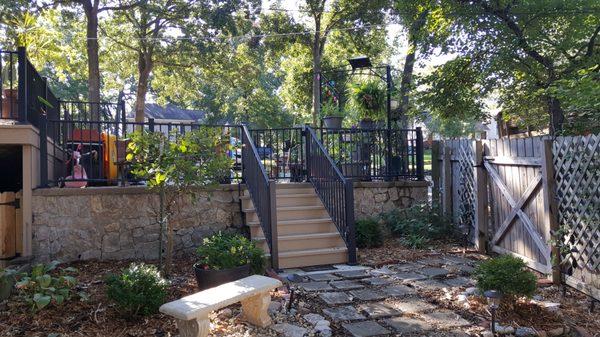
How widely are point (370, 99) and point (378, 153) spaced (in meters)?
1.23

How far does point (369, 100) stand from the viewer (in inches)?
332

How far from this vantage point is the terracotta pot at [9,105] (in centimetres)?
507

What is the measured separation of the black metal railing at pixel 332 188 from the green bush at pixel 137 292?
2.77 m

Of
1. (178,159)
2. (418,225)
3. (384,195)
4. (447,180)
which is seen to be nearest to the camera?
(178,159)

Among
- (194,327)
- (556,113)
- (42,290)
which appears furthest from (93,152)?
(556,113)

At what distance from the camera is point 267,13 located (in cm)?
1432

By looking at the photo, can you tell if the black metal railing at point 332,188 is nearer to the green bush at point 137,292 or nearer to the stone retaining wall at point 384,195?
the stone retaining wall at point 384,195

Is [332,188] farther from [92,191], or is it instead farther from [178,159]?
[92,191]

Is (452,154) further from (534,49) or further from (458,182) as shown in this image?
(534,49)

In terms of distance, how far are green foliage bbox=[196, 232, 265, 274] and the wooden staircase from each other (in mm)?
914

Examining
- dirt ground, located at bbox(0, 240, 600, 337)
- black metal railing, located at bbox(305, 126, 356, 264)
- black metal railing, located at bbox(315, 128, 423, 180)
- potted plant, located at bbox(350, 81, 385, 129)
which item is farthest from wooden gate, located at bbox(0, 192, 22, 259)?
potted plant, located at bbox(350, 81, 385, 129)

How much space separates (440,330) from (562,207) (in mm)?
2144

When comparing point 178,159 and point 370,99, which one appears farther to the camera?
point 370,99

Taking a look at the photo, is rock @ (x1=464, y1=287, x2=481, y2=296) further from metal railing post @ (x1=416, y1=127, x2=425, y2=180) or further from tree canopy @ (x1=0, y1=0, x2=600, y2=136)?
metal railing post @ (x1=416, y1=127, x2=425, y2=180)
